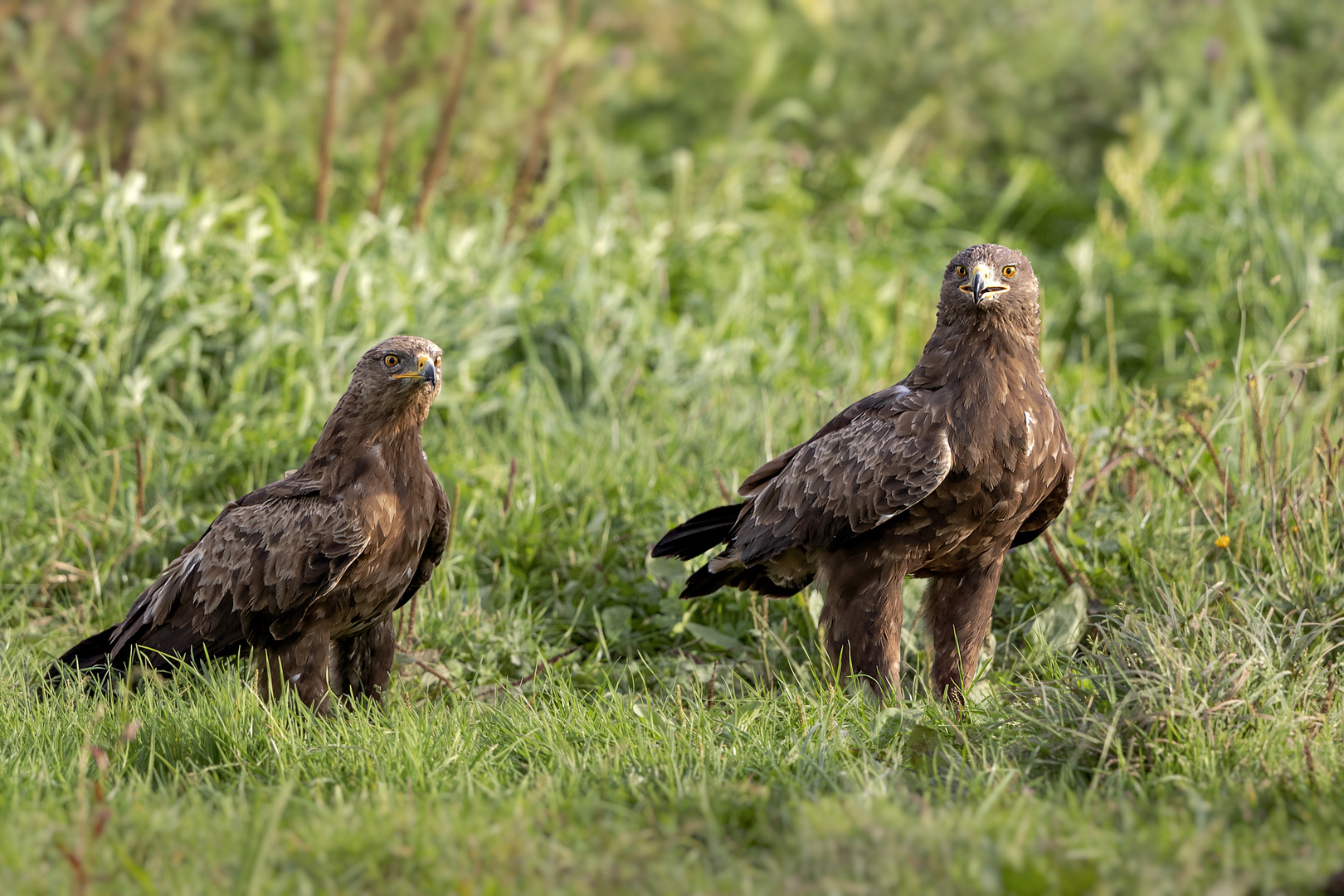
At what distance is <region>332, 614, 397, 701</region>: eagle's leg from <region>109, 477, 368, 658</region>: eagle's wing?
0.30 meters

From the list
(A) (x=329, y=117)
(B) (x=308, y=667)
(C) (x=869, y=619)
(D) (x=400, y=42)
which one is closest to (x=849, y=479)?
(C) (x=869, y=619)

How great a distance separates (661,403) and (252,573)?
2630 millimetres

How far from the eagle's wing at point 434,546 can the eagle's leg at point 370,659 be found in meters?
0.12

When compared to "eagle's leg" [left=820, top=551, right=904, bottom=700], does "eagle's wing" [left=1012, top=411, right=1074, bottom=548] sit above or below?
above

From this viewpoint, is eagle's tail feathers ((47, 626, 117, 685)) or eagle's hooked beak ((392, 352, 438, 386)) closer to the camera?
eagle's hooked beak ((392, 352, 438, 386))

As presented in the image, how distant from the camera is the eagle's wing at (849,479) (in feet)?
13.6

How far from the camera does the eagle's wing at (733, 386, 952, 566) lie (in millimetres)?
4152

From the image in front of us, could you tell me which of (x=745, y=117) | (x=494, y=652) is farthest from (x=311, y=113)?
(x=494, y=652)

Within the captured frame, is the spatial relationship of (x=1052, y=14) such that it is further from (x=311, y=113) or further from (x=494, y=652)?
(x=494, y=652)

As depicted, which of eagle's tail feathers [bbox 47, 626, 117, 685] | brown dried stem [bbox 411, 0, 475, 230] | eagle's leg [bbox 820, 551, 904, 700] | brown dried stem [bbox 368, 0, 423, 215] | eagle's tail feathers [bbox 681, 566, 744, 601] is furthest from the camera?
brown dried stem [bbox 368, 0, 423, 215]

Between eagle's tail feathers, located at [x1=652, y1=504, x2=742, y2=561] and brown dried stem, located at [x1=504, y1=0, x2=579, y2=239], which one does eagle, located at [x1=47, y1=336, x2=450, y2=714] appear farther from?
brown dried stem, located at [x1=504, y1=0, x2=579, y2=239]

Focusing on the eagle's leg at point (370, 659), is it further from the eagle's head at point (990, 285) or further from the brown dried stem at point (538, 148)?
the brown dried stem at point (538, 148)

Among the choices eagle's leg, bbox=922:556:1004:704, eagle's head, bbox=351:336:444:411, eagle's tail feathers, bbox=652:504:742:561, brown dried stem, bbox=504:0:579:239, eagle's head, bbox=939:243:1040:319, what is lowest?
eagle's leg, bbox=922:556:1004:704

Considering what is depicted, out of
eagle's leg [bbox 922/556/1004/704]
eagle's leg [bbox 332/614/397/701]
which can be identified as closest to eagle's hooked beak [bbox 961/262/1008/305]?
eagle's leg [bbox 922/556/1004/704]
